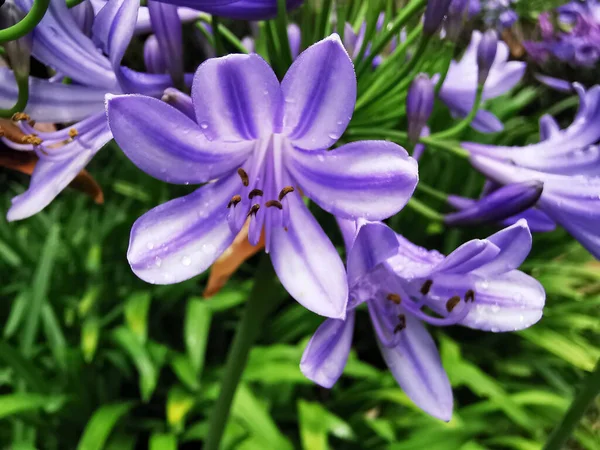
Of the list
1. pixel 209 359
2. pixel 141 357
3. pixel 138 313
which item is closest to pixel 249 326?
pixel 141 357

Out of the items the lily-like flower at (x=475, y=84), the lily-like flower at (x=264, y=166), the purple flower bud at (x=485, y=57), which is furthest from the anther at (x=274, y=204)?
the lily-like flower at (x=475, y=84)

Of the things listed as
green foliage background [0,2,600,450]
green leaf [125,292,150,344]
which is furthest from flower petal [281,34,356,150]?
green leaf [125,292,150,344]

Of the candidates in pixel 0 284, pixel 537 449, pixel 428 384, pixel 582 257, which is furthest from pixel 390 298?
pixel 582 257

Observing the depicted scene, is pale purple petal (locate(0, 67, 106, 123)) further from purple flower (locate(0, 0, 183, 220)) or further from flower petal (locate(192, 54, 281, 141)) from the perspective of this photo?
flower petal (locate(192, 54, 281, 141))

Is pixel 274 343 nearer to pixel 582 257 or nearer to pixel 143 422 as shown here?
pixel 143 422

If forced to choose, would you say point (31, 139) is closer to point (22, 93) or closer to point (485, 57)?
point (22, 93)
